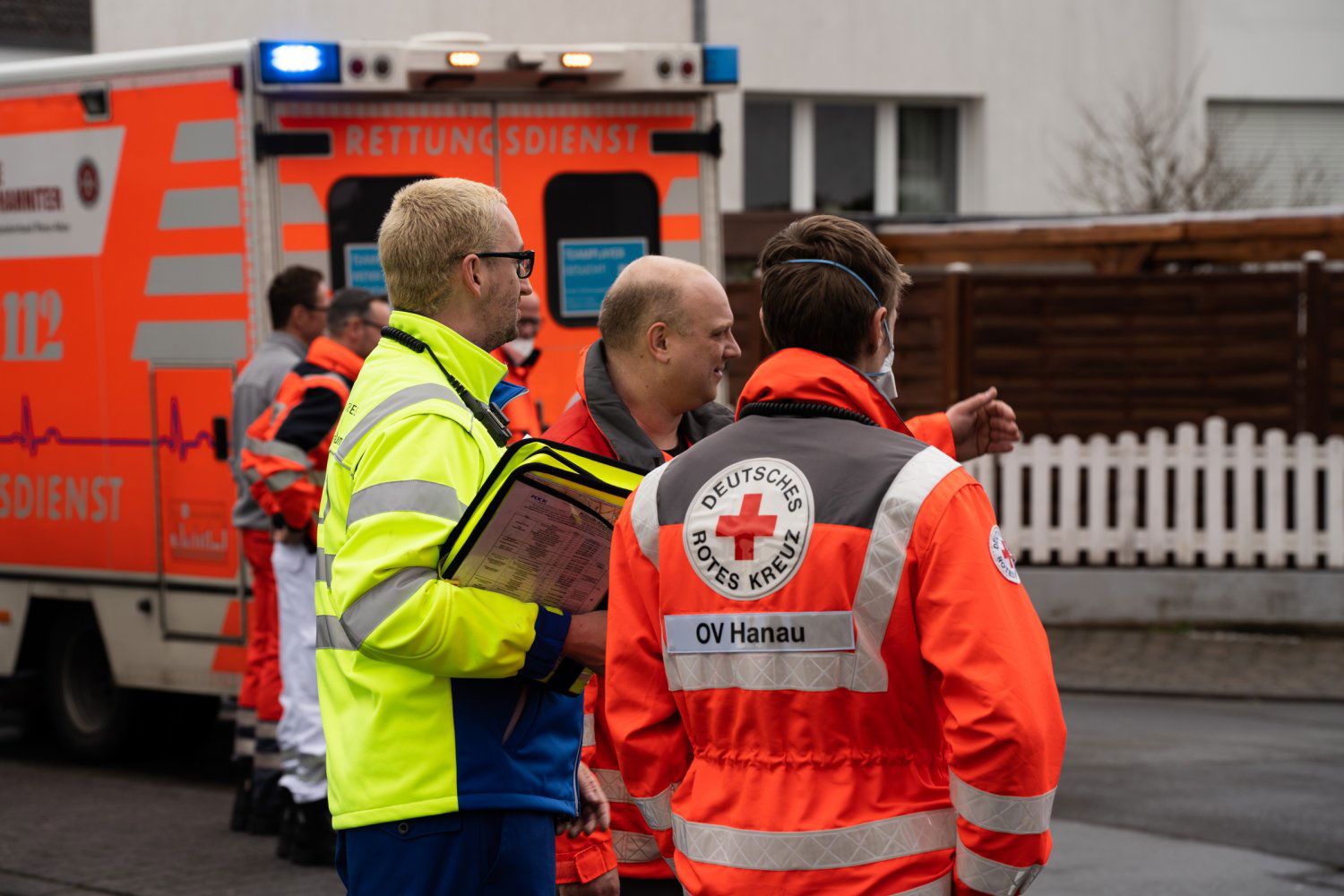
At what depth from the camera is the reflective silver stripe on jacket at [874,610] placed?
2.59 m

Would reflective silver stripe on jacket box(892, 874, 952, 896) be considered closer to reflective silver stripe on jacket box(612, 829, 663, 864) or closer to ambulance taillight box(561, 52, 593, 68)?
reflective silver stripe on jacket box(612, 829, 663, 864)

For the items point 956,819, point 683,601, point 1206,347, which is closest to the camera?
point 956,819

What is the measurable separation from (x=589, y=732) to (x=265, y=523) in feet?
12.5

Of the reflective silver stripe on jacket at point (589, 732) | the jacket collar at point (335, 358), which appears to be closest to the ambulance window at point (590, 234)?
the jacket collar at point (335, 358)

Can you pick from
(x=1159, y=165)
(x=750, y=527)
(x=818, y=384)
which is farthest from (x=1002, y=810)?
(x=1159, y=165)

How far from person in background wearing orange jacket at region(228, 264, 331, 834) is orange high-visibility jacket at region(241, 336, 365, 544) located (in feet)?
0.98

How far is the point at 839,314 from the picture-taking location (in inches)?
111

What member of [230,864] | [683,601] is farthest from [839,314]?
[230,864]

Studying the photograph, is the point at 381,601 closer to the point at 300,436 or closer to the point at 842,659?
the point at 842,659

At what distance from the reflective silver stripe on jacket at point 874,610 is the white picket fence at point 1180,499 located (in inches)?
384

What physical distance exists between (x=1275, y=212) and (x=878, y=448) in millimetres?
12173

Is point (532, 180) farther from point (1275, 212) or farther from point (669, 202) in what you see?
point (1275, 212)

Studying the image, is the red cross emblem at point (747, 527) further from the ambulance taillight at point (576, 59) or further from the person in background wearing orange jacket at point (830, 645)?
the ambulance taillight at point (576, 59)

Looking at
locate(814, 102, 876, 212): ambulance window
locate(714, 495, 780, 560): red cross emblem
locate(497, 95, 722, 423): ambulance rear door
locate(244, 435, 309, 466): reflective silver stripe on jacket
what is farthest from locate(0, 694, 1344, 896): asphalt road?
locate(814, 102, 876, 212): ambulance window
